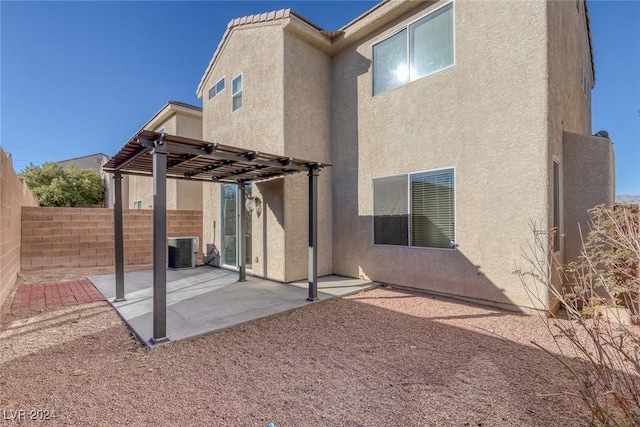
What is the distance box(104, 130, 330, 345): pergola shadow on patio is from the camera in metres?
4.45

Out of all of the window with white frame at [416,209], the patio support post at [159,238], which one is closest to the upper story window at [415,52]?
the window with white frame at [416,209]

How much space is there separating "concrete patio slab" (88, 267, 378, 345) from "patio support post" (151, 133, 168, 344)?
0.97 ft

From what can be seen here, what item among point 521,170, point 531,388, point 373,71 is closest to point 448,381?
point 531,388

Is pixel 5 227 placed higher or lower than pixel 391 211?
lower

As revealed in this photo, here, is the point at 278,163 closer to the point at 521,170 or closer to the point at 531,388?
the point at 521,170

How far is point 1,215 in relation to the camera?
20.6 feet

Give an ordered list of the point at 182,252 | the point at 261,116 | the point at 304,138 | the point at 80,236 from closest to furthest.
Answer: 1. the point at 304,138
2. the point at 261,116
3. the point at 182,252
4. the point at 80,236

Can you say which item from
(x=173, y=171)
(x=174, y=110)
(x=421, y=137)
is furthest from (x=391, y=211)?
(x=174, y=110)

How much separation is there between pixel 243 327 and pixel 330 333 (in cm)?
155

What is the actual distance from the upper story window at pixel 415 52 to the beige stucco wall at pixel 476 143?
21 centimetres

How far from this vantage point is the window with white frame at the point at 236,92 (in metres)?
9.80

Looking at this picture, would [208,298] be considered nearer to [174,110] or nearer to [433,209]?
[433,209]

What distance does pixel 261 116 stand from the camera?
8.75 m

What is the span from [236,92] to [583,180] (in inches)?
393
